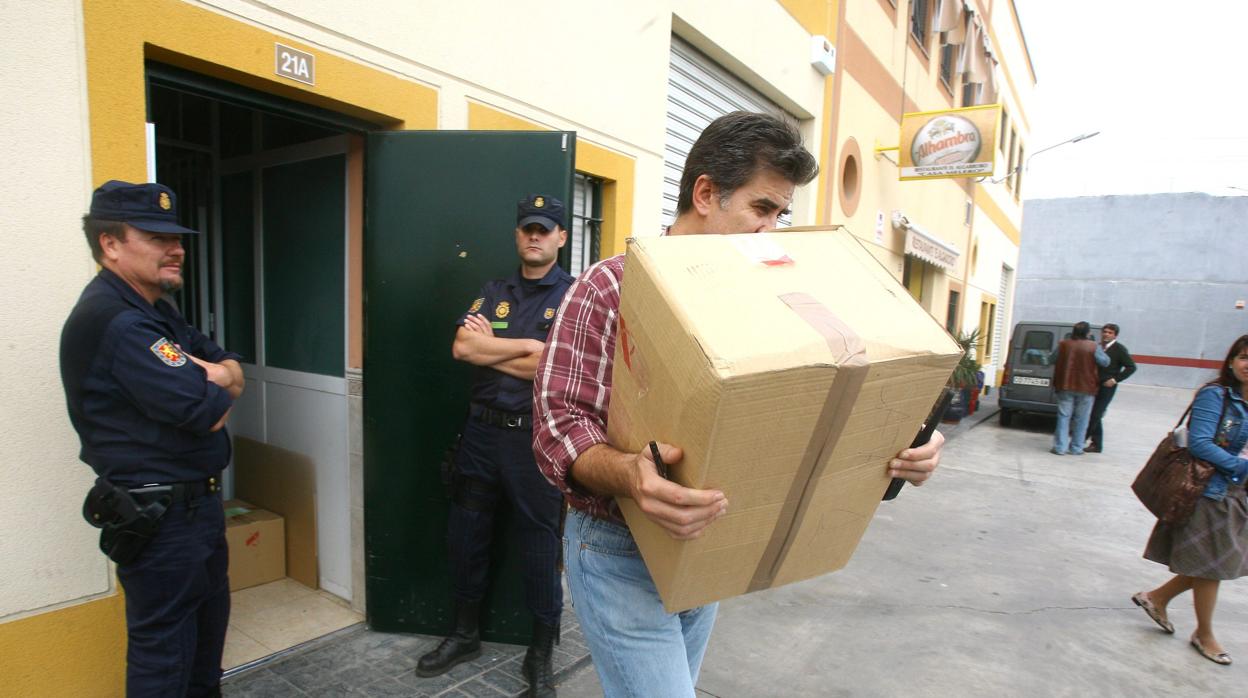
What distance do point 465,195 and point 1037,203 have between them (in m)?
27.4

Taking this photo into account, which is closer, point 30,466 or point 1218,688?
point 30,466

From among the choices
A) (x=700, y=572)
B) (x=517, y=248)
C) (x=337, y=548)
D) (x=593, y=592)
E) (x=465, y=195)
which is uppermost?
(x=465, y=195)

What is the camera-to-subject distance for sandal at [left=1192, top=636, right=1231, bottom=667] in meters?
3.53

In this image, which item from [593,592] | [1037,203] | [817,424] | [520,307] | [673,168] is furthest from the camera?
[1037,203]

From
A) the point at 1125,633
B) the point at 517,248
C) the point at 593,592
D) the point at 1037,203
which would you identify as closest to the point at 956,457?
the point at 1125,633

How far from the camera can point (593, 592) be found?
4.76 feet

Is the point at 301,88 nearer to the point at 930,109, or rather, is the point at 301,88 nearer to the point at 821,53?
the point at 821,53

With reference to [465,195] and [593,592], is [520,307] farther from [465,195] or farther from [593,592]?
[593,592]

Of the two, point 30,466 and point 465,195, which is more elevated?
point 465,195

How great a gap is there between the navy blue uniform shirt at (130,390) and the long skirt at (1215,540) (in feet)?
15.1

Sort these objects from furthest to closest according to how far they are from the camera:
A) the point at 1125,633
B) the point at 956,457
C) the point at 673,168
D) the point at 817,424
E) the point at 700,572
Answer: the point at 956,457, the point at 673,168, the point at 1125,633, the point at 700,572, the point at 817,424

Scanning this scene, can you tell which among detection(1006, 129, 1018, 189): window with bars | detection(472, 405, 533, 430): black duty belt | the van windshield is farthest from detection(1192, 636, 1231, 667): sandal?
detection(1006, 129, 1018, 189): window with bars

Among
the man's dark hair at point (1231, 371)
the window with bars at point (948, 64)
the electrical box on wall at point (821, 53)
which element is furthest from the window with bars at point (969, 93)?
the man's dark hair at point (1231, 371)

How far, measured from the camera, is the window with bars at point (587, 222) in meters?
4.31
